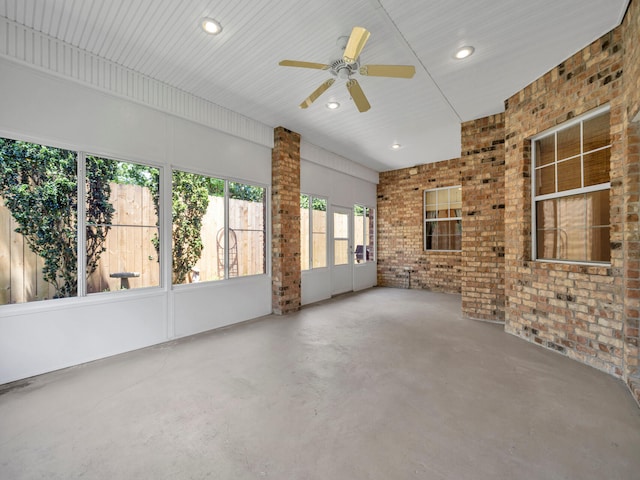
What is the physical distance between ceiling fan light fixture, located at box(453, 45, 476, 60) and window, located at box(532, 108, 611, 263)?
4.81 ft

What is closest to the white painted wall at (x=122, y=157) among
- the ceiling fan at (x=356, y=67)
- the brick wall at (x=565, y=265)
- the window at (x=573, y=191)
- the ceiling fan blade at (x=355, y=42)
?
the ceiling fan at (x=356, y=67)

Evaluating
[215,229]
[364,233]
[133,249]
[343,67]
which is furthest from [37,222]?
[364,233]

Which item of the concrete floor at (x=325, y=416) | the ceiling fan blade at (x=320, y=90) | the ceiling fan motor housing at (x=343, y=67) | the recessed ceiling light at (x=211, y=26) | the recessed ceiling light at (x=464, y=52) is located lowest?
the concrete floor at (x=325, y=416)

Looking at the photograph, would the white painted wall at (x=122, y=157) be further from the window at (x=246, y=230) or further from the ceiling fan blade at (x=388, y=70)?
the ceiling fan blade at (x=388, y=70)

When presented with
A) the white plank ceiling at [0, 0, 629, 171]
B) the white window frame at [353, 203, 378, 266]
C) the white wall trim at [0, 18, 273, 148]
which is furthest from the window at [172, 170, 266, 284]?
the white window frame at [353, 203, 378, 266]

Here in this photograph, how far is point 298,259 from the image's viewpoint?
5730 mm

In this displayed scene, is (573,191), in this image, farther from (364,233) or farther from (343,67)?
(364,233)

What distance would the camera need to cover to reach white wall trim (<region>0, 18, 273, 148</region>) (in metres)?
2.82

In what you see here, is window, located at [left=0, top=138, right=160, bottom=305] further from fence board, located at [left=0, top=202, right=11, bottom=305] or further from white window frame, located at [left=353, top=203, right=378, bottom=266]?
white window frame, located at [left=353, top=203, right=378, bottom=266]

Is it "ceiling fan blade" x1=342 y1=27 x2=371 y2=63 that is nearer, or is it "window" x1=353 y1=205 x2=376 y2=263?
"ceiling fan blade" x1=342 y1=27 x2=371 y2=63

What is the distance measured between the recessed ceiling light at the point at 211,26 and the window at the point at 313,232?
363cm

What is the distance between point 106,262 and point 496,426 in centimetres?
415

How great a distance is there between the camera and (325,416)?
2.28 metres

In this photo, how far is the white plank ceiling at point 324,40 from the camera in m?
2.60
